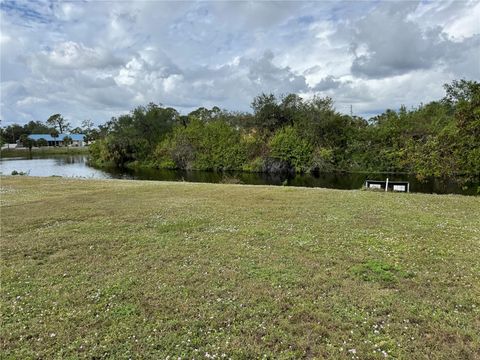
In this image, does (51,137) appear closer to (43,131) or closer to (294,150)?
(43,131)

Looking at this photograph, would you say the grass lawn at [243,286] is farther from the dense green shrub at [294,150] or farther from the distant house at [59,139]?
the distant house at [59,139]

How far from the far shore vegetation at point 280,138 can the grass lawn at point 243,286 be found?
2999cm

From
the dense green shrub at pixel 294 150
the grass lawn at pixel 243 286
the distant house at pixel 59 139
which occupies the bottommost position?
the grass lawn at pixel 243 286

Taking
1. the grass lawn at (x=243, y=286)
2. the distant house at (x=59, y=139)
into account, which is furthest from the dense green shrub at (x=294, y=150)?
the distant house at (x=59, y=139)

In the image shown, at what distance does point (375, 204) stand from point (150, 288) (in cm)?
954

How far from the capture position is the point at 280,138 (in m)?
46.6

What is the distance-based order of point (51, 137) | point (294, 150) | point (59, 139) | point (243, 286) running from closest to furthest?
point (243, 286), point (294, 150), point (51, 137), point (59, 139)

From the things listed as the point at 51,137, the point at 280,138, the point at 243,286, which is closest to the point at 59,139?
the point at 51,137

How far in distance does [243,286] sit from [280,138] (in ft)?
139

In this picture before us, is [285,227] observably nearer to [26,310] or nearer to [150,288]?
[150,288]

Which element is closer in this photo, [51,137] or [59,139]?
[51,137]

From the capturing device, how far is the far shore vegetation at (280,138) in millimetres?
43594

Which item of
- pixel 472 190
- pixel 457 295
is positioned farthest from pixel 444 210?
pixel 472 190

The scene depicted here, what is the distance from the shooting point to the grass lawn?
405cm
